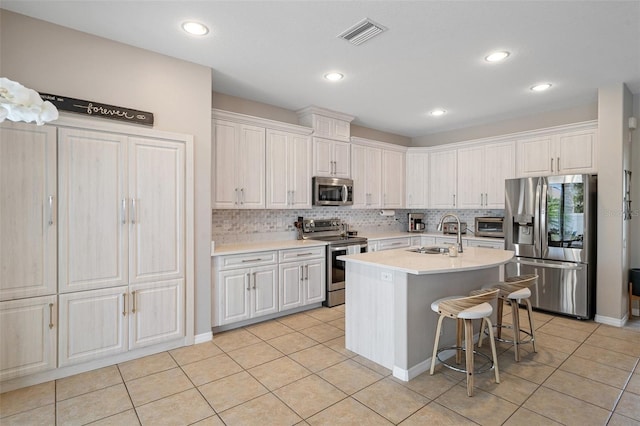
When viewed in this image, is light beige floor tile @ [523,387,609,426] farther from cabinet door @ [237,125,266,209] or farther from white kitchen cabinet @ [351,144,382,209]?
white kitchen cabinet @ [351,144,382,209]

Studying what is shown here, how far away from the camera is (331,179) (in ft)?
16.1

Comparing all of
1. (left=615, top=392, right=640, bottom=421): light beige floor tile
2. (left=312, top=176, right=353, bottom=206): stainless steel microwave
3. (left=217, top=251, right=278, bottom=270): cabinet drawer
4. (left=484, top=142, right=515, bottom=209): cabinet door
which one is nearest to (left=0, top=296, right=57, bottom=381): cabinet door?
(left=217, top=251, right=278, bottom=270): cabinet drawer

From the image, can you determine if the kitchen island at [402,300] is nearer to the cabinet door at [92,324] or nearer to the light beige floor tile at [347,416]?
the light beige floor tile at [347,416]

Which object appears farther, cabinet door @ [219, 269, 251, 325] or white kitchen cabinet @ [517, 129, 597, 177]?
white kitchen cabinet @ [517, 129, 597, 177]

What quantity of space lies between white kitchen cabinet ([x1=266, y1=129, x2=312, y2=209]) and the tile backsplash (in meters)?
0.38

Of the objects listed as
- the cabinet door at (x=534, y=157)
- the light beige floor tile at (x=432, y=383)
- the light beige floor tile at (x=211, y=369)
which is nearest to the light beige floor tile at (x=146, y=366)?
the light beige floor tile at (x=211, y=369)

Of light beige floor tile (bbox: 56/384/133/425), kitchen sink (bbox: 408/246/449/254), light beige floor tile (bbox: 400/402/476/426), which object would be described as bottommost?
light beige floor tile (bbox: 400/402/476/426)

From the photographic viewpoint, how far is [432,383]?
2.59 metres

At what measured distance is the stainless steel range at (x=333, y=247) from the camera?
4.54 metres

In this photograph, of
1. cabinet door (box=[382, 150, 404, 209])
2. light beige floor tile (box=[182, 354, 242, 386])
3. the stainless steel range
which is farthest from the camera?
cabinet door (box=[382, 150, 404, 209])

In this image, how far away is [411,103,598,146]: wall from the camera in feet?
15.1

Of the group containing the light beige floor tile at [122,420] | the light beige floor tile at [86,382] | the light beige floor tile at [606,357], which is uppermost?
the light beige floor tile at [606,357]

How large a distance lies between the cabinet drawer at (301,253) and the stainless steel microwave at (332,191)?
0.71 metres

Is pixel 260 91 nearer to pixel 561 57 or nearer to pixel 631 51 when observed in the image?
pixel 561 57
